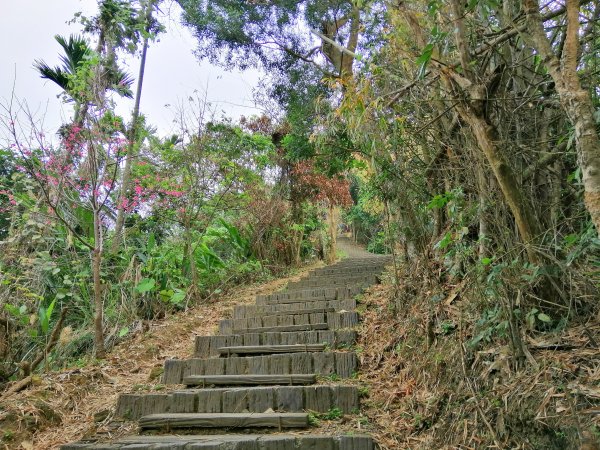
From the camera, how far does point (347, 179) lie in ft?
35.8

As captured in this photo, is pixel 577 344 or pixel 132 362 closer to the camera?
pixel 577 344

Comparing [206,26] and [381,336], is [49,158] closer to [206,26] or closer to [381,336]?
[381,336]

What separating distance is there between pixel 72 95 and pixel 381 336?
4874 mm

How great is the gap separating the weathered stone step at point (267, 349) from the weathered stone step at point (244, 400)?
2.76 feet

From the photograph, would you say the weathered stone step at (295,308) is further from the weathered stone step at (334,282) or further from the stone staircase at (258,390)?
the weathered stone step at (334,282)

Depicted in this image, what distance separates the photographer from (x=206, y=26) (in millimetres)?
8969

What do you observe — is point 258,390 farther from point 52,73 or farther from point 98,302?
point 52,73

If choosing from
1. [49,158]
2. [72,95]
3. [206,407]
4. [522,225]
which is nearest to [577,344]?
[522,225]

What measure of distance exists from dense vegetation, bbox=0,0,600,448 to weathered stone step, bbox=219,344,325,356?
83 cm

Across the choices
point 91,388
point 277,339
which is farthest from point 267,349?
point 91,388

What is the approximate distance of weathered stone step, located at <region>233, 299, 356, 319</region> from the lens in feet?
16.1

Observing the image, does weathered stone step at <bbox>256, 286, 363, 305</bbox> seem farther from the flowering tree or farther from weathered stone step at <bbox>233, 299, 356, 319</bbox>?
the flowering tree

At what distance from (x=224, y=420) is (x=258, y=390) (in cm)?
34

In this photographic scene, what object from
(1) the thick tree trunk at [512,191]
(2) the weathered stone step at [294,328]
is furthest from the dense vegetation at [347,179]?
(2) the weathered stone step at [294,328]
